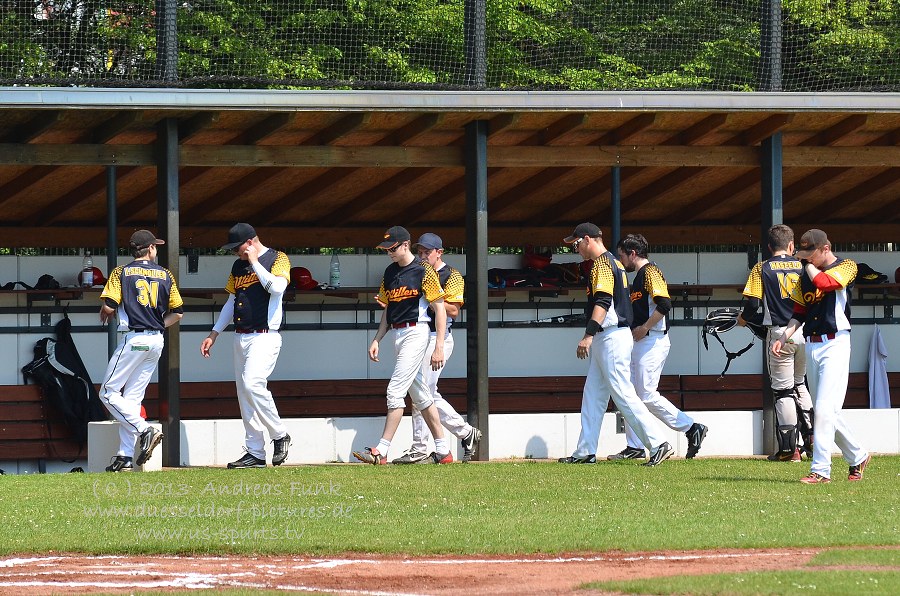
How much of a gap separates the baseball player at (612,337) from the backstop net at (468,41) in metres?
1.79

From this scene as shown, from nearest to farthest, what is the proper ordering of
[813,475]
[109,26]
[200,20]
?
[813,475] → [109,26] → [200,20]

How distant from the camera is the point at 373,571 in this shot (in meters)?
6.12

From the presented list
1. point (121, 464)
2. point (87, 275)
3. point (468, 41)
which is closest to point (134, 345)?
point (121, 464)

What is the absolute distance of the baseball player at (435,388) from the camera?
34.6 feet

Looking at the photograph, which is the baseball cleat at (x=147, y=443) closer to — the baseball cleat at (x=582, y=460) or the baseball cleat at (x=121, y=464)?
the baseball cleat at (x=121, y=464)

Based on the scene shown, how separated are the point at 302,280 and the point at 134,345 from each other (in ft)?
13.9

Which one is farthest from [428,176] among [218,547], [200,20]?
[218,547]

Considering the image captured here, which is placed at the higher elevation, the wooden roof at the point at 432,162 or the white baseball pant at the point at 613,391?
the wooden roof at the point at 432,162

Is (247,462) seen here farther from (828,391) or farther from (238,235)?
(828,391)

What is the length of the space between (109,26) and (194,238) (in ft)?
11.6

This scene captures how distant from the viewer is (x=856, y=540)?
669 cm

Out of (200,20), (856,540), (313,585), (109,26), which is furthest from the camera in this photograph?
(200,20)

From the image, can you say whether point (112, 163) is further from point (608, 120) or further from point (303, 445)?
→ point (608, 120)

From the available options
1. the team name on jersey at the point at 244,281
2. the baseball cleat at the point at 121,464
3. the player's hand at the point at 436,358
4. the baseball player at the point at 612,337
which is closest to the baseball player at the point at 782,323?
the baseball player at the point at 612,337
